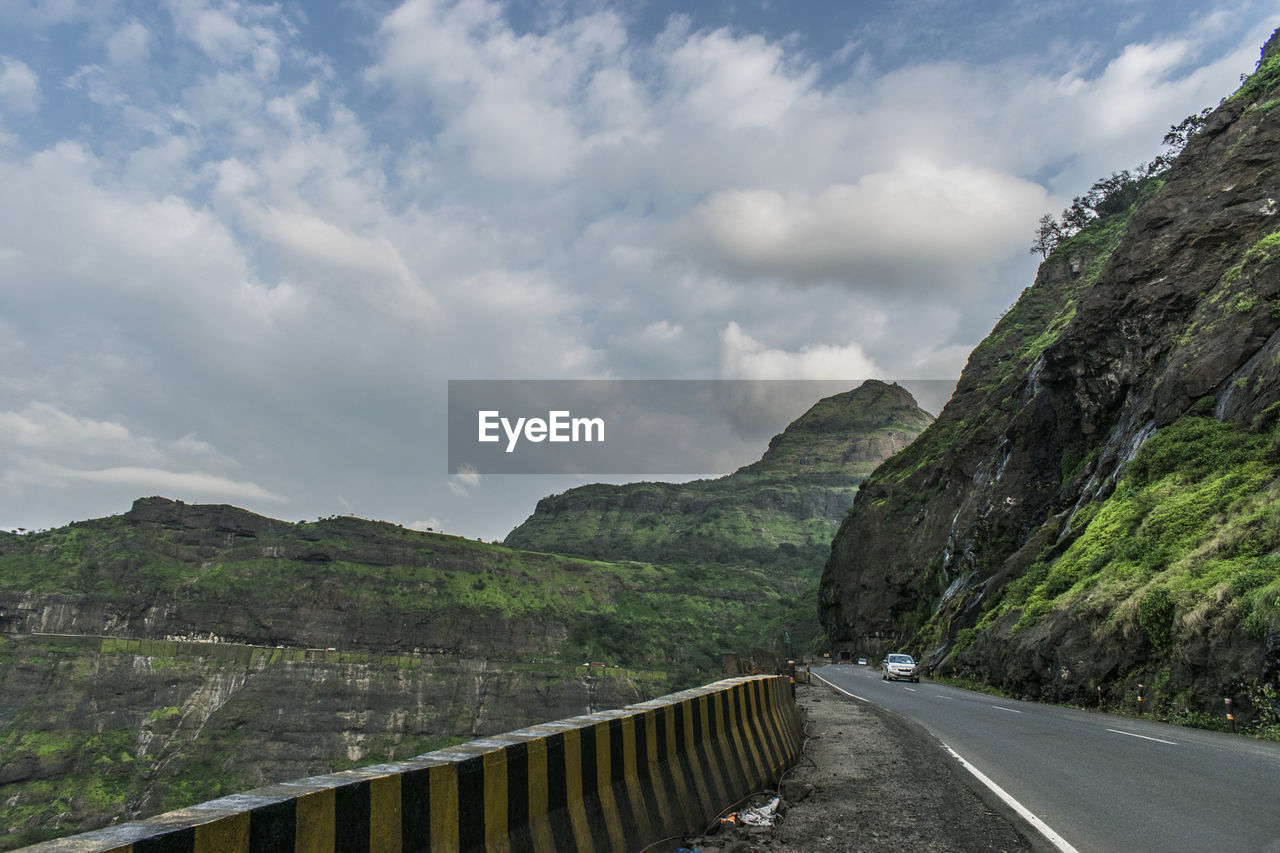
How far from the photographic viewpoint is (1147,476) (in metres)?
26.8

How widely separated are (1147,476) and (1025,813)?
24381 millimetres

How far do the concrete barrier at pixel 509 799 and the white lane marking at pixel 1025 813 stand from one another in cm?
256

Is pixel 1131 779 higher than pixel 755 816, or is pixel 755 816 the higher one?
pixel 755 816

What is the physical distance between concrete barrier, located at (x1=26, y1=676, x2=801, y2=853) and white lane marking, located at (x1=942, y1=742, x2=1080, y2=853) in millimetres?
2565

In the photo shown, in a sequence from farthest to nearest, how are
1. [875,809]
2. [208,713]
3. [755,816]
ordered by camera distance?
[208,713], [875,809], [755,816]

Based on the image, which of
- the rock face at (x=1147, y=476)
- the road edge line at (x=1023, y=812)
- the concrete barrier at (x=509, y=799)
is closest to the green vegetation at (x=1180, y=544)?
the rock face at (x=1147, y=476)

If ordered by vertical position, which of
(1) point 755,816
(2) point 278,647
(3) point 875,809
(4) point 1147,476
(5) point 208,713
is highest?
(4) point 1147,476

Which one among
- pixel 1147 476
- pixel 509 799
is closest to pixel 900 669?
pixel 1147 476

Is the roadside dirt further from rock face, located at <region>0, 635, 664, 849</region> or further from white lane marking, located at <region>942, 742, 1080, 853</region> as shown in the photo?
rock face, located at <region>0, 635, 664, 849</region>

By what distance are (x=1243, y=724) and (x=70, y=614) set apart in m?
162

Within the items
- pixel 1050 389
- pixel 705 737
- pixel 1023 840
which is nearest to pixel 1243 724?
pixel 1023 840

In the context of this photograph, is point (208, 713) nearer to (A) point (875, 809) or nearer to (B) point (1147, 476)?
(B) point (1147, 476)

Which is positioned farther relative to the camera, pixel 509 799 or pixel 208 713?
pixel 208 713

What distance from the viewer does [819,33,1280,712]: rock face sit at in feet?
58.3
